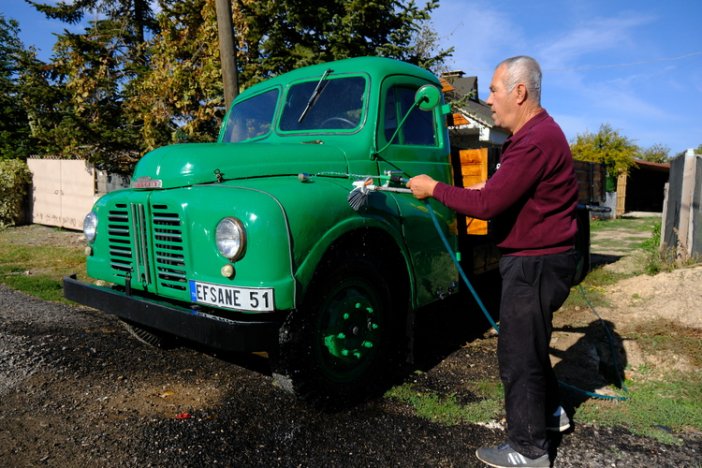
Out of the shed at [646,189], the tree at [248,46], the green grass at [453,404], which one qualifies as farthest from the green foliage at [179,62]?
the shed at [646,189]

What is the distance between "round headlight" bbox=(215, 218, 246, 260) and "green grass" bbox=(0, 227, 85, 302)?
4.43 m

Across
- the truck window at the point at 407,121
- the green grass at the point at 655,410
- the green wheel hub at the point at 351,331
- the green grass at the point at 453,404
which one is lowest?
the green grass at the point at 655,410

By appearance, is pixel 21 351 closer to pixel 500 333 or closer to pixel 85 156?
pixel 500 333

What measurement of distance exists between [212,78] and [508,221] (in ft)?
30.4

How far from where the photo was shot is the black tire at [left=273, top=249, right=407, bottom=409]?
287 centimetres

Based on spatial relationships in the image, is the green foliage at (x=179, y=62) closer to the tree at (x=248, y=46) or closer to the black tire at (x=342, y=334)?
the tree at (x=248, y=46)

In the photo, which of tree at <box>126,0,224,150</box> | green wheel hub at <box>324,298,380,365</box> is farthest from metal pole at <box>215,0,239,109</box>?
green wheel hub at <box>324,298,380,365</box>

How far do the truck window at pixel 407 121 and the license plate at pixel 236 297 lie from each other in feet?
5.90

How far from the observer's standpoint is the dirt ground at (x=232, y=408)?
8.81 ft

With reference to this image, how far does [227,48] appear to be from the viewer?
7477 mm

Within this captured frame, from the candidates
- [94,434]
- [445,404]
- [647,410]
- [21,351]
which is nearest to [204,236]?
[94,434]

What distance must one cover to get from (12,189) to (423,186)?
1590 centimetres

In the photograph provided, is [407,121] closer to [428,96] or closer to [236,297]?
[428,96]

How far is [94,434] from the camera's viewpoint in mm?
2893
